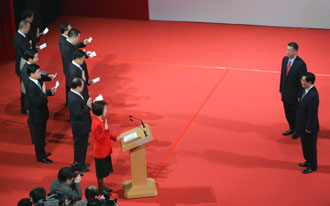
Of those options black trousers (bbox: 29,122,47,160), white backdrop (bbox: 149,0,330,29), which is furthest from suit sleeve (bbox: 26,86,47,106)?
white backdrop (bbox: 149,0,330,29)

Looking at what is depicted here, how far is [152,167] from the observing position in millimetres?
6535

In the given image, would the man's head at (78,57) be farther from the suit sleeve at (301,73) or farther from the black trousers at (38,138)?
the suit sleeve at (301,73)

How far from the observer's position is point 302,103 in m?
6.08

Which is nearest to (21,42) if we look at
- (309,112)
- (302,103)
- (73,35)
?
(73,35)

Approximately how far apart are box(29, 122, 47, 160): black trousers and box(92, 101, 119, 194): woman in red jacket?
113 centimetres

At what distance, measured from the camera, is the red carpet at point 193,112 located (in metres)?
6.18

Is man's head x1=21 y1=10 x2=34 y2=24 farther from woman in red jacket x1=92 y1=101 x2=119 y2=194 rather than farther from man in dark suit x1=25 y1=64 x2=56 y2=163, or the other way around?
woman in red jacket x1=92 y1=101 x2=119 y2=194

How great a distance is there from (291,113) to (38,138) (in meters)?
3.35

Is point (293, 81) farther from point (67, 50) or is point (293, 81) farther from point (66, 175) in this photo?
point (66, 175)

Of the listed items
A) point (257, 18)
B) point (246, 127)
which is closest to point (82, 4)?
point (257, 18)

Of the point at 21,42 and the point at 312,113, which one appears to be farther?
the point at 21,42

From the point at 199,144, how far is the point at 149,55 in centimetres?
326

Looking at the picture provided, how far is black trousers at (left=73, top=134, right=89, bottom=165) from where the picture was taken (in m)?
6.25

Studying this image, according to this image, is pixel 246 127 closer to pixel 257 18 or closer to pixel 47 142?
pixel 47 142
